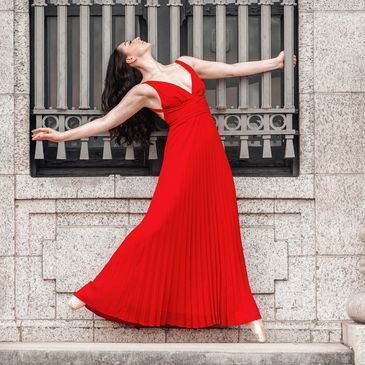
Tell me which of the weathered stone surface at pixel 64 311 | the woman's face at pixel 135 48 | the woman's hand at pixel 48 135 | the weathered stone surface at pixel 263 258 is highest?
the woman's face at pixel 135 48

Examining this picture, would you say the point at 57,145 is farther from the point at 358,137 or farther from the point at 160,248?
the point at 358,137

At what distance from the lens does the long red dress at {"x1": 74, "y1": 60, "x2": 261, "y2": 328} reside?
8297 mm

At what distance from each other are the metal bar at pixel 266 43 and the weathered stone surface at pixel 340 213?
0.84m

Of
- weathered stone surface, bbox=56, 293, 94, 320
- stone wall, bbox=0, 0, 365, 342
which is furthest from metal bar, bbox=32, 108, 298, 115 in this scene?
weathered stone surface, bbox=56, 293, 94, 320

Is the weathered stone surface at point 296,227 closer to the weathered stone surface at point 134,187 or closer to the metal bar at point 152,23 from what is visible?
the weathered stone surface at point 134,187

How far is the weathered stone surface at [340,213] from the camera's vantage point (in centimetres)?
880

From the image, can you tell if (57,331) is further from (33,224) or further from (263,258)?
(263,258)

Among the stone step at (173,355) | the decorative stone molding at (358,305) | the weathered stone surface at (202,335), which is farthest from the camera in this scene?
the weathered stone surface at (202,335)

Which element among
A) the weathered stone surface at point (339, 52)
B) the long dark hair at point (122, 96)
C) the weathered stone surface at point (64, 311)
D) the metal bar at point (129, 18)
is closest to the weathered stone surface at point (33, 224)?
the weathered stone surface at point (64, 311)

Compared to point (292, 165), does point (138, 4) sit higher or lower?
higher

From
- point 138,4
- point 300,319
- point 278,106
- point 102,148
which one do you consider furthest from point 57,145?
point 300,319

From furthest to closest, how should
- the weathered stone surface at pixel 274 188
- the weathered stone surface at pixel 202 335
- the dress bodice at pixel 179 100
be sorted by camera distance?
the weathered stone surface at pixel 274 188, the weathered stone surface at pixel 202 335, the dress bodice at pixel 179 100

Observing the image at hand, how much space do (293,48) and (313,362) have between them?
2.78 metres

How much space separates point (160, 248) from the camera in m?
8.30
